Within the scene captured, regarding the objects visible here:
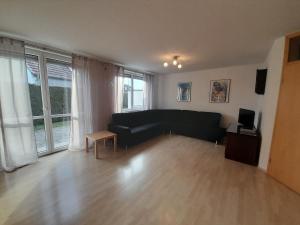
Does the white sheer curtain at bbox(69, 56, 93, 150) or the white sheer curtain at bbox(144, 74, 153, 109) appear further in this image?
the white sheer curtain at bbox(144, 74, 153, 109)

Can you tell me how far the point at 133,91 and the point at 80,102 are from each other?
2086 mm

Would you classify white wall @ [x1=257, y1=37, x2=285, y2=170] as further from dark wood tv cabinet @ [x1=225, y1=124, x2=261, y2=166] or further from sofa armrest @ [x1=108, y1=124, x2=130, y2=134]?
sofa armrest @ [x1=108, y1=124, x2=130, y2=134]

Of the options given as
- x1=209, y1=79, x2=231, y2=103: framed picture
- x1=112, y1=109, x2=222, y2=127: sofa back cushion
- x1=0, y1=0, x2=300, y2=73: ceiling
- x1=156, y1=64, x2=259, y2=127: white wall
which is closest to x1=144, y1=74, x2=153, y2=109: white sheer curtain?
x1=112, y1=109, x2=222, y2=127: sofa back cushion

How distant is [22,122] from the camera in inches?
98.6

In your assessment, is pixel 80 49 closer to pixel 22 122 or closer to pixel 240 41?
pixel 22 122

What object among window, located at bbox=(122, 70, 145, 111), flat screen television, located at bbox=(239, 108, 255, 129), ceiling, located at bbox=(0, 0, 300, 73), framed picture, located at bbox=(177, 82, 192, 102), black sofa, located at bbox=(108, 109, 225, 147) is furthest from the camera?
framed picture, located at bbox=(177, 82, 192, 102)

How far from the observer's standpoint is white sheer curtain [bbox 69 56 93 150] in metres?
3.18

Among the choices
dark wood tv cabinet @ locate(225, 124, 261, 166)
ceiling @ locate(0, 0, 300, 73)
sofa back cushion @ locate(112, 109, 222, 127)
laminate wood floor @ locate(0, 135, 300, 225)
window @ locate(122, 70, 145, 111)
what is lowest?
laminate wood floor @ locate(0, 135, 300, 225)

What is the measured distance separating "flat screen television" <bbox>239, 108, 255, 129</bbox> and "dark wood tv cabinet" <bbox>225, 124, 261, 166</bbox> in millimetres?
228

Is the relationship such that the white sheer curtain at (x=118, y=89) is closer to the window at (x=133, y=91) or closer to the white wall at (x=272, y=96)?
the window at (x=133, y=91)

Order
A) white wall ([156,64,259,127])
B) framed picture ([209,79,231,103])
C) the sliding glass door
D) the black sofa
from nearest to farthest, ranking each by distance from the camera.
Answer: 1. the sliding glass door
2. the black sofa
3. white wall ([156,64,259,127])
4. framed picture ([209,79,231,103])

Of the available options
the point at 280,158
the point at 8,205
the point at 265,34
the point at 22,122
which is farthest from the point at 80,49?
the point at 280,158

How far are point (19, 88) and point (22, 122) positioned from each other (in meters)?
0.60

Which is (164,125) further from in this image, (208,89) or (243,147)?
(243,147)
